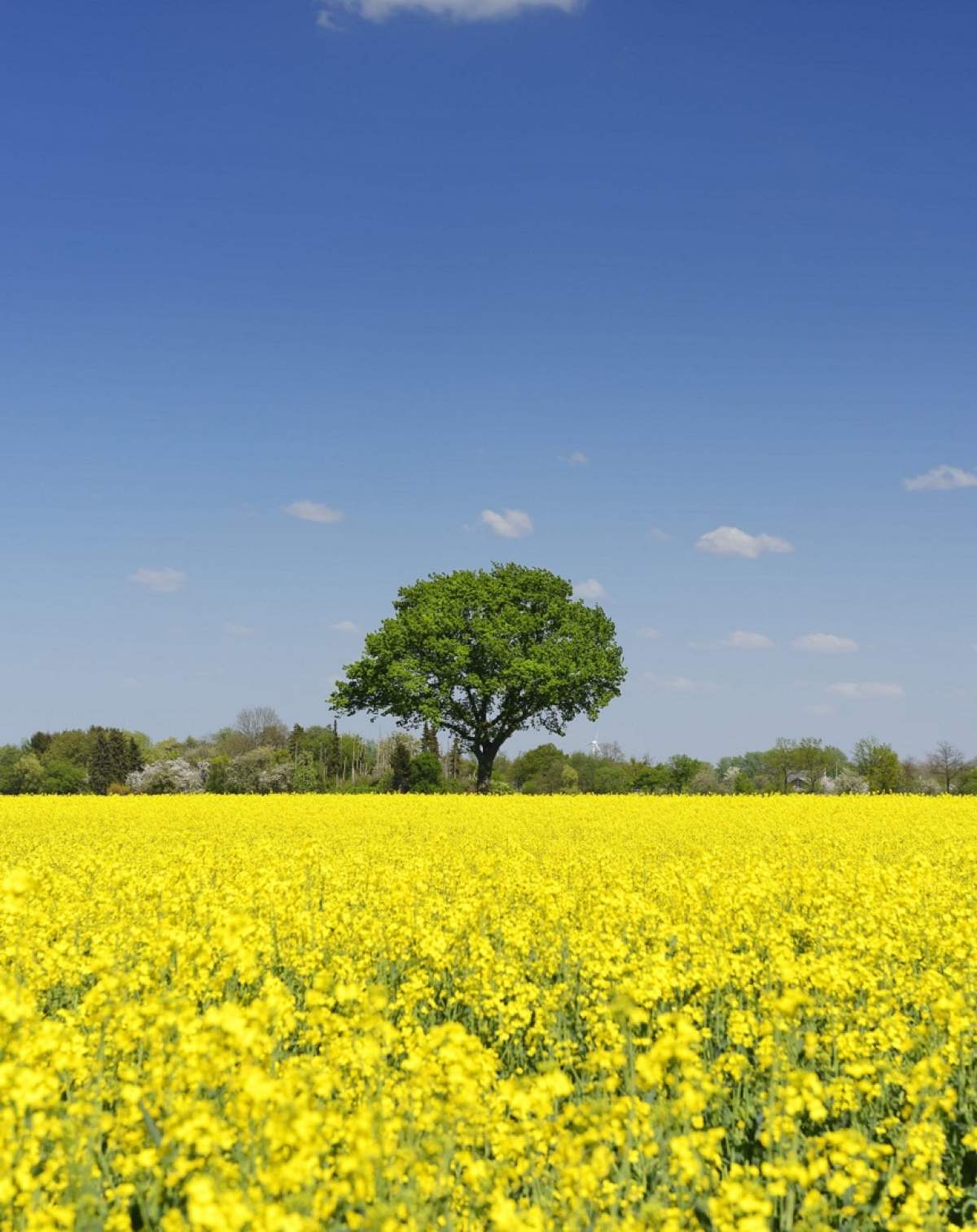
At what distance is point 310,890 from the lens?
43.0ft

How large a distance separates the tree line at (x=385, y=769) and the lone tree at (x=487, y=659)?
8910 millimetres

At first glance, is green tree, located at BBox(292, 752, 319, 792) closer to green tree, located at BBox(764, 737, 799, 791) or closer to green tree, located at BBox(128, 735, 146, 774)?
green tree, located at BBox(128, 735, 146, 774)

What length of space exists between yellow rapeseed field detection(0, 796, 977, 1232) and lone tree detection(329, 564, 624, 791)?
35.2 meters

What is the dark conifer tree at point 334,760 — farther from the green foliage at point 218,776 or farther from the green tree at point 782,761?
the green tree at point 782,761

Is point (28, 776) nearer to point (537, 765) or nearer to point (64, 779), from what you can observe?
point (64, 779)

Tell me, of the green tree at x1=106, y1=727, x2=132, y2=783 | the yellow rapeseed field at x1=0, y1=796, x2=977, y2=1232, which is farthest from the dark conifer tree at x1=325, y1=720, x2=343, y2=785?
the yellow rapeseed field at x1=0, y1=796, x2=977, y2=1232

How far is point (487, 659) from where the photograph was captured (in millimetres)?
54844

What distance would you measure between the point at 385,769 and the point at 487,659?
4131 centimetres

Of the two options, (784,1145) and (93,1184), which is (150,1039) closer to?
(93,1184)

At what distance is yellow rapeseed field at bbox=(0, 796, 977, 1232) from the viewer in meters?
4.33

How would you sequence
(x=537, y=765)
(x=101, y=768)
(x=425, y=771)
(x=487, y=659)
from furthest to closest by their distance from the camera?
(x=537, y=765) < (x=101, y=768) < (x=425, y=771) < (x=487, y=659)

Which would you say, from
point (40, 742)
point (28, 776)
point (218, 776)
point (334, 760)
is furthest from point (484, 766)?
point (40, 742)

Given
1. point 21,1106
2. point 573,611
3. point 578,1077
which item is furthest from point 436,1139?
point 573,611

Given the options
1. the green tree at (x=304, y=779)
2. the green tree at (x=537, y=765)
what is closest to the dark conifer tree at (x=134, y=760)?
the green tree at (x=304, y=779)
